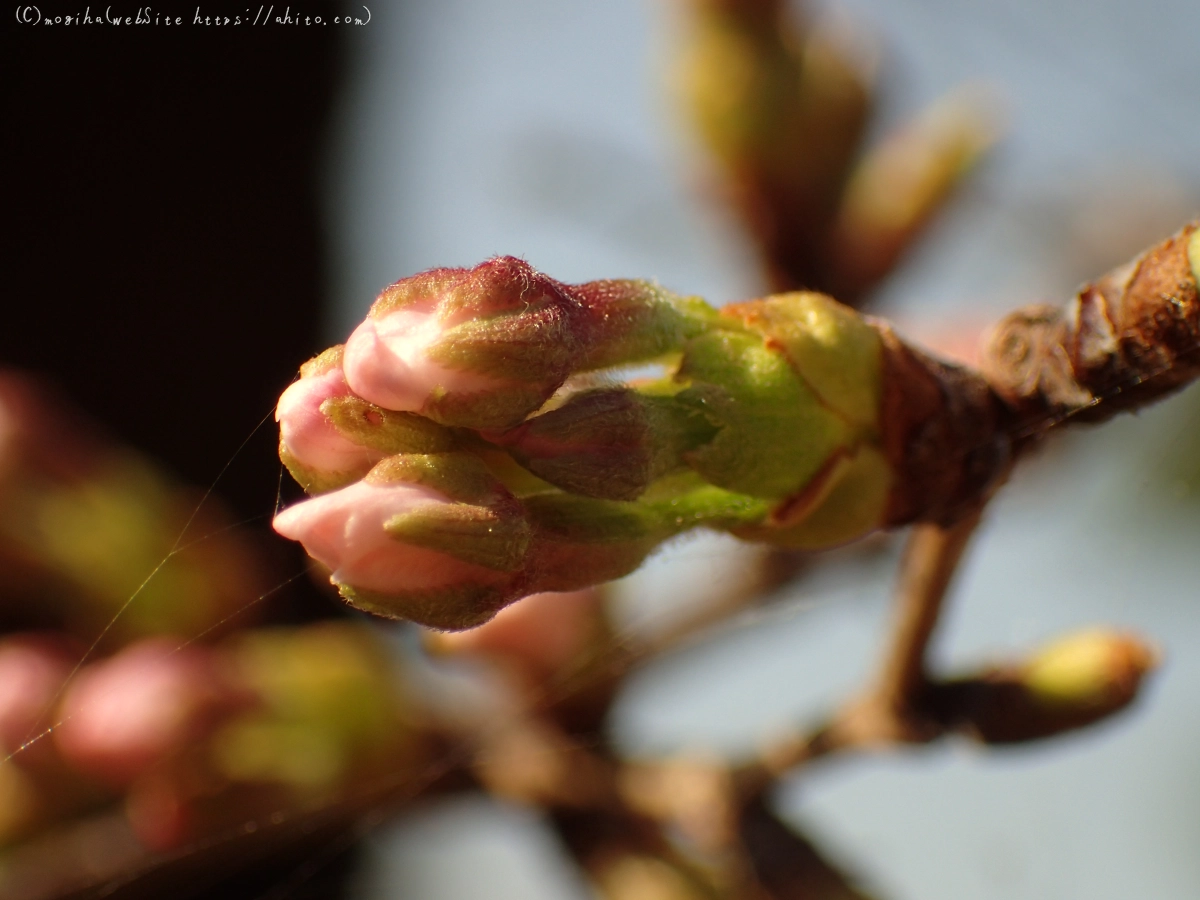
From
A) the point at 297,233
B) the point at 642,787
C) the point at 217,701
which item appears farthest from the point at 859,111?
the point at 297,233

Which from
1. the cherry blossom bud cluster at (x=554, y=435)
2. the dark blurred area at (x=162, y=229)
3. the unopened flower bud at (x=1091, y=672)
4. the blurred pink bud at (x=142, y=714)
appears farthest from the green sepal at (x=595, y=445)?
the dark blurred area at (x=162, y=229)

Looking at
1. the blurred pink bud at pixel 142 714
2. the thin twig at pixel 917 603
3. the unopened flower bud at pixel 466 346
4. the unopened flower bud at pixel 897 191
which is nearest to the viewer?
the unopened flower bud at pixel 466 346

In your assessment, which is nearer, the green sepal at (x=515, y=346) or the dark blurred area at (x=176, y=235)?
the green sepal at (x=515, y=346)

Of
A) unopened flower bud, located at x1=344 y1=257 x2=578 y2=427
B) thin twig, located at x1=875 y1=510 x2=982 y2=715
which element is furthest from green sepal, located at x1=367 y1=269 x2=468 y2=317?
thin twig, located at x1=875 y1=510 x2=982 y2=715

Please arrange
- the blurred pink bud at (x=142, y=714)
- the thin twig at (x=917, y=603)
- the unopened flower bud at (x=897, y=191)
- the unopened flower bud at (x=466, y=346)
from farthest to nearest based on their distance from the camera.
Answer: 1. the unopened flower bud at (x=897, y=191)
2. the blurred pink bud at (x=142, y=714)
3. the thin twig at (x=917, y=603)
4. the unopened flower bud at (x=466, y=346)

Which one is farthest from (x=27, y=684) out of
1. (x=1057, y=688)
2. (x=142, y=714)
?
(x=1057, y=688)

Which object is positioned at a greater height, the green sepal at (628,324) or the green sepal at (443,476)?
the green sepal at (628,324)

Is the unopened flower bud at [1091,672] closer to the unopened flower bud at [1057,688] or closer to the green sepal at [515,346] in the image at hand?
the unopened flower bud at [1057,688]

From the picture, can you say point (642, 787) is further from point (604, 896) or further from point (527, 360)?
point (527, 360)
